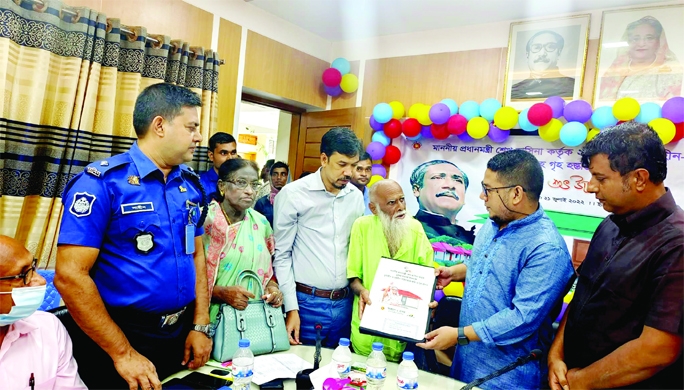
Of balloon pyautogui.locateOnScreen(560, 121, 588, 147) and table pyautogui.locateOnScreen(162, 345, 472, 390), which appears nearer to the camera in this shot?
table pyautogui.locateOnScreen(162, 345, 472, 390)

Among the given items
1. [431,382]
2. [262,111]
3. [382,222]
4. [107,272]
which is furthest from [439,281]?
[262,111]

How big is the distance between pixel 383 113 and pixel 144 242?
3176 mm

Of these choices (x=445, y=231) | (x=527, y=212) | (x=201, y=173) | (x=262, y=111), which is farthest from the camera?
(x=262, y=111)

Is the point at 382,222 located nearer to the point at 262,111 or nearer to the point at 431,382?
the point at 431,382

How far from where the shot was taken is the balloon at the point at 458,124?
3912 millimetres

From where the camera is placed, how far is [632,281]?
1399 mm

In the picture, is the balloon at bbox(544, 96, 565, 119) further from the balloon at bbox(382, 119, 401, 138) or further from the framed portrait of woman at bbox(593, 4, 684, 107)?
the balloon at bbox(382, 119, 401, 138)

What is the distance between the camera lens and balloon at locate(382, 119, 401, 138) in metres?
4.36

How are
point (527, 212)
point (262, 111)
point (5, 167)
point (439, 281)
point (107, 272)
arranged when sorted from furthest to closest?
point (262, 111) → point (5, 167) → point (439, 281) → point (527, 212) → point (107, 272)

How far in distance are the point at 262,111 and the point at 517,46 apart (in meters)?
4.49

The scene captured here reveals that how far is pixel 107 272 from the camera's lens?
1505mm

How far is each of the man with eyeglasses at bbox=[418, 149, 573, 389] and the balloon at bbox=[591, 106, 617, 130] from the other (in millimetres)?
1928

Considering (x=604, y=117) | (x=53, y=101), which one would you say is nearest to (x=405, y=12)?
(x=604, y=117)

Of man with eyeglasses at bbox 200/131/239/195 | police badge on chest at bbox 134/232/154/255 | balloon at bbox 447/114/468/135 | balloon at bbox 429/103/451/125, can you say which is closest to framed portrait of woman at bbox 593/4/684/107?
balloon at bbox 447/114/468/135
